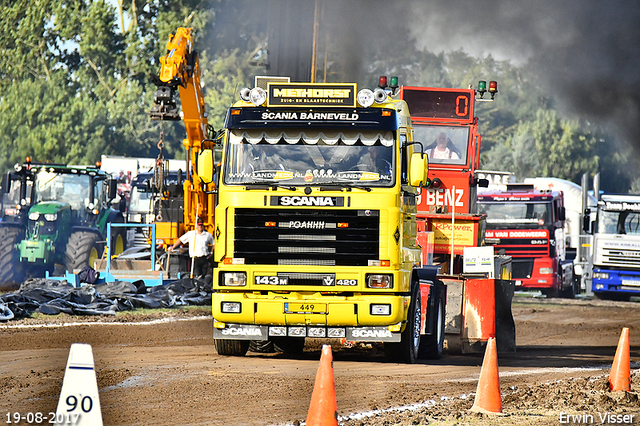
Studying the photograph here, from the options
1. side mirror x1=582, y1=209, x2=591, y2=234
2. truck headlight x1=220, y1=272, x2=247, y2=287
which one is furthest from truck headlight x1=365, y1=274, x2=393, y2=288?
side mirror x1=582, y1=209, x2=591, y2=234

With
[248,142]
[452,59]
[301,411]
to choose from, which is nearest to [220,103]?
A: [452,59]

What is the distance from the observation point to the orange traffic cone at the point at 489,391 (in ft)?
27.9

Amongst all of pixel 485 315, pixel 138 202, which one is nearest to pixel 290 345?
pixel 485 315

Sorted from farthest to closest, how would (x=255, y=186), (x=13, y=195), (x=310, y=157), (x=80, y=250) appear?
(x=13, y=195)
(x=80, y=250)
(x=310, y=157)
(x=255, y=186)

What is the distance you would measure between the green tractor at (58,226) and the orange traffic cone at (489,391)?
1608cm

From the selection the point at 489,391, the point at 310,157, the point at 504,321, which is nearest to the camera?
the point at 489,391

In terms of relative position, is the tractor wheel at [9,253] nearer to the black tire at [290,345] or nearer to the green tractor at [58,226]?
the green tractor at [58,226]

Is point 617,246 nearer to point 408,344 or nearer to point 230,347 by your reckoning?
point 408,344

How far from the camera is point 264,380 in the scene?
33.7 ft

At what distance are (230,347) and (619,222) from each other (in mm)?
21579

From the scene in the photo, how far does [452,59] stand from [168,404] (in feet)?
213

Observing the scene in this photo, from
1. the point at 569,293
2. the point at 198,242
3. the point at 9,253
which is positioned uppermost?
the point at 198,242

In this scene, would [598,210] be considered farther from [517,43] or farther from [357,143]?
[357,143]

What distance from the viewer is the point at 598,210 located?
31.1 metres
